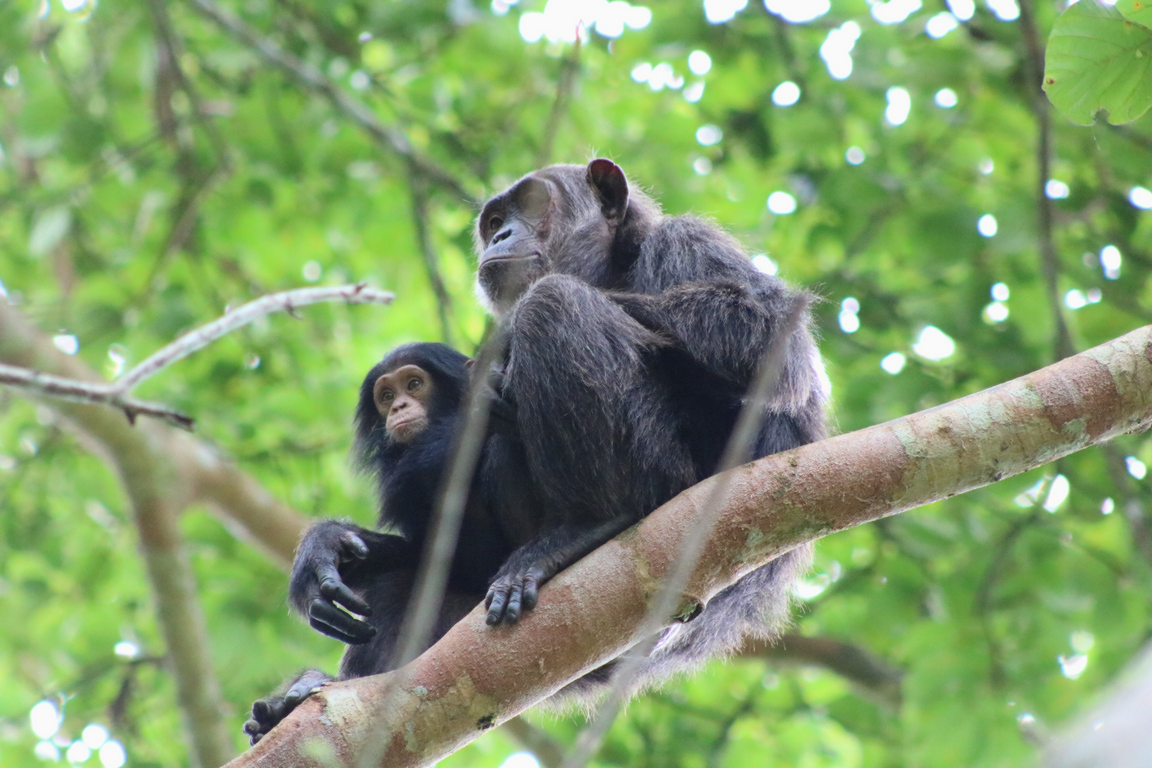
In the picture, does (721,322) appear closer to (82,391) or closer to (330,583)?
(330,583)

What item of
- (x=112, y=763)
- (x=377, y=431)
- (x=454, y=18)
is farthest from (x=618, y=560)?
(x=112, y=763)

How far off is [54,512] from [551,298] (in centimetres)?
761

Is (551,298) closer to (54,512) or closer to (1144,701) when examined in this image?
(1144,701)

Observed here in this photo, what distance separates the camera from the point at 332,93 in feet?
23.6

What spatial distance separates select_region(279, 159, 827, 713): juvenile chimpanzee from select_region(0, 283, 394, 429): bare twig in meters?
0.63

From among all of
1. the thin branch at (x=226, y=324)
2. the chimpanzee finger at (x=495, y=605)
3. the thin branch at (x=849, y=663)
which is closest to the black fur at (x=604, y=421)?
the chimpanzee finger at (x=495, y=605)

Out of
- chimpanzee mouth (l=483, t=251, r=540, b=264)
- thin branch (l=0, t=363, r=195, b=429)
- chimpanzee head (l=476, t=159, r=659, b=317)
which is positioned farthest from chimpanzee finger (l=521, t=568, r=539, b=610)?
chimpanzee mouth (l=483, t=251, r=540, b=264)

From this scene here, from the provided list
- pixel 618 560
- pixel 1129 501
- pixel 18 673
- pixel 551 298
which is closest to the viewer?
pixel 618 560

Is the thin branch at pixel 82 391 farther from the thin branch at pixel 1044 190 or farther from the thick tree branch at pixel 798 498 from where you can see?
the thin branch at pixel 1044 190

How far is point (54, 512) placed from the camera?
31.1ft

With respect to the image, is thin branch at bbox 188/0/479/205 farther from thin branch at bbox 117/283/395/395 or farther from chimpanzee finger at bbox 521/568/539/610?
chimpanzee finger at bbox 521/568/539/610

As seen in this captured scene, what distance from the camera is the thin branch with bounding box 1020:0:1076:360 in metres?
5.59

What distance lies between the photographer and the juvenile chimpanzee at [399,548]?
3496 mm

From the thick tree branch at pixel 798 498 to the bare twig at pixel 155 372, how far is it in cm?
142
